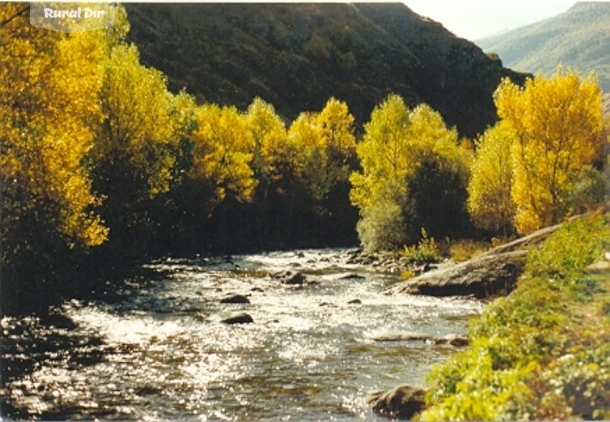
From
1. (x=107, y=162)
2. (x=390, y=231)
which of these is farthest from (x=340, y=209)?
(x=107, y=162)

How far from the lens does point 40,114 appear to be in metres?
14.9

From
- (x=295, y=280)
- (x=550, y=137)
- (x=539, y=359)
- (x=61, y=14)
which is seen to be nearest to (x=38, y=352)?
(x=61, y=14)

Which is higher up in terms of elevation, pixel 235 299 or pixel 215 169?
pixel 215 169

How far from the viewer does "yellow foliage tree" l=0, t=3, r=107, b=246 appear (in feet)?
46.0

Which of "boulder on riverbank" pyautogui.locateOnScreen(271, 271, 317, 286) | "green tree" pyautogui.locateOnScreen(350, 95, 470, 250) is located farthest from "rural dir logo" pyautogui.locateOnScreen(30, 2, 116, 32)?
"green tree" pyautogui.locateOnScreen(350, 95, 470, 250)

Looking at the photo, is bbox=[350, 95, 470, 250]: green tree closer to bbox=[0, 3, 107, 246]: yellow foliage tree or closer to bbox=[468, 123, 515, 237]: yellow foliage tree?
bbox=[468, 123, 515, 237]: yellow foliage tree

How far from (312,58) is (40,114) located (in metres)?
105

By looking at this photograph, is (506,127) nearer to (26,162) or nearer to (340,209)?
(26,162)

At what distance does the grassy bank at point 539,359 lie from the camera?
23.9ft

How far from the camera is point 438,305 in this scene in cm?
2300

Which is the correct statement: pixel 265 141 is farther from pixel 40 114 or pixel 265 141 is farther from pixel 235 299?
pixel 40 114

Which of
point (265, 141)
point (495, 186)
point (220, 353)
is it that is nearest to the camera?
point (220, 353)

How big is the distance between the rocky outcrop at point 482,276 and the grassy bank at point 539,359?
314 inches

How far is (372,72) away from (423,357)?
371ft
